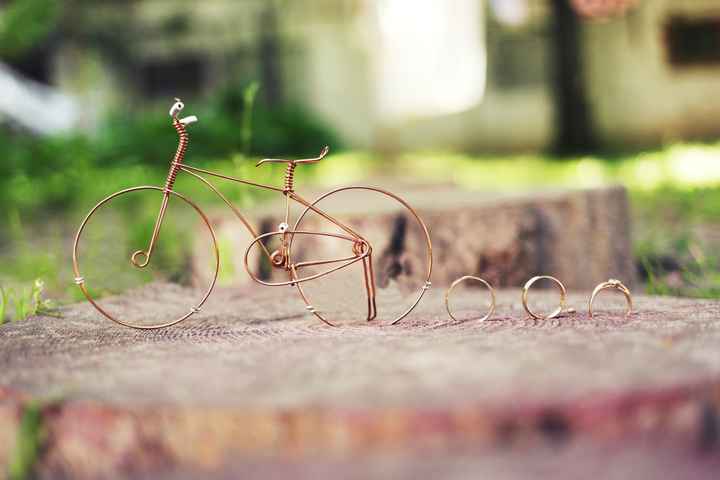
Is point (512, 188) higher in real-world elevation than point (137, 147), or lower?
lower

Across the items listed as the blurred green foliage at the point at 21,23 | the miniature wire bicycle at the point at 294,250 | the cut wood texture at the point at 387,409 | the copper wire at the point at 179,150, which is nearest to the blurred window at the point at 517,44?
the blurred green foliage at the point at 21,23

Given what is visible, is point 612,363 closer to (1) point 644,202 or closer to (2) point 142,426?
(2) point 142,426

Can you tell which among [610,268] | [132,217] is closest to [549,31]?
[132,217]

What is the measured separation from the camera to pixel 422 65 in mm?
10234

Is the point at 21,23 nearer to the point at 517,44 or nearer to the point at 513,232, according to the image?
the point at 513,232

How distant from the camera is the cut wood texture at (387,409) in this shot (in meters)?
1.09

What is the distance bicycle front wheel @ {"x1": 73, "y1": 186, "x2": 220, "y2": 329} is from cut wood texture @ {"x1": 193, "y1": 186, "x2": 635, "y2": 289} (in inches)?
7.3

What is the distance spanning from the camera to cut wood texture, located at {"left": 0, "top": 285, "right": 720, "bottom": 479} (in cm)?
109

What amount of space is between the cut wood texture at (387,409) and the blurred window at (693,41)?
862cm

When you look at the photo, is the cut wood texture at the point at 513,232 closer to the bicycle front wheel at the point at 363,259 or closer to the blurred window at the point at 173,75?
the bicycle front wheel at the point at 363,259

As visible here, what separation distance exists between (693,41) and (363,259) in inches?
339

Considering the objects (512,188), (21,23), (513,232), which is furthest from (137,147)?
(513,232)

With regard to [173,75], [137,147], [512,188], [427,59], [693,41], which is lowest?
[512,188]

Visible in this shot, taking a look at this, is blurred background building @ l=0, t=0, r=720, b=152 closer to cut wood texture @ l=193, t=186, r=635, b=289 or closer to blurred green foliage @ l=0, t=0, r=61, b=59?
blurred green foliage @ l=0, t=0, r=61, b=59
